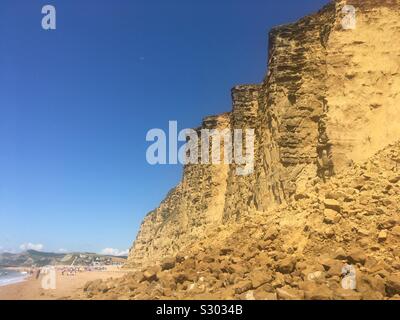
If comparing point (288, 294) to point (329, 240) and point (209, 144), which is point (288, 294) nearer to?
point (329, 240)

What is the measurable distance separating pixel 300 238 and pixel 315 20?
1146cm

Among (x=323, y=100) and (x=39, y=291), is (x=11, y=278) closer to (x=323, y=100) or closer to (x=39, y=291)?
(x=39, y=291)

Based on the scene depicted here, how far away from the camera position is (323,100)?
15.9 meters

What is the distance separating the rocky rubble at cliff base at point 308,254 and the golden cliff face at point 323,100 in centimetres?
178

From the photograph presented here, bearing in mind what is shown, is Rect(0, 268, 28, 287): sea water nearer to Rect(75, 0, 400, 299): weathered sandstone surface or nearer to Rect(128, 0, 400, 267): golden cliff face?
Rect(75, 0, 400, 299): weathered sandstone surface

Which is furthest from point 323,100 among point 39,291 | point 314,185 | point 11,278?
point 11,278

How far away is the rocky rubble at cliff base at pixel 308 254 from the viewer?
8148mm

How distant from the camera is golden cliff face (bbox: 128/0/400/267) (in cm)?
1443

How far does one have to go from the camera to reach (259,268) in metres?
9.41

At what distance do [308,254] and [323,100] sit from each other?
7.82 m

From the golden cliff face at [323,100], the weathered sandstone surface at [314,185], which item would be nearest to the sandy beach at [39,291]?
the weathered sandstone surface at [314,185]

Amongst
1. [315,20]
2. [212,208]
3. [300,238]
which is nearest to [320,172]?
[300,238]

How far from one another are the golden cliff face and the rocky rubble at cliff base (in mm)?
1783

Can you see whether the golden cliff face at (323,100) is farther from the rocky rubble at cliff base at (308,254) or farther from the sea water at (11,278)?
the sea water at (11,278)
